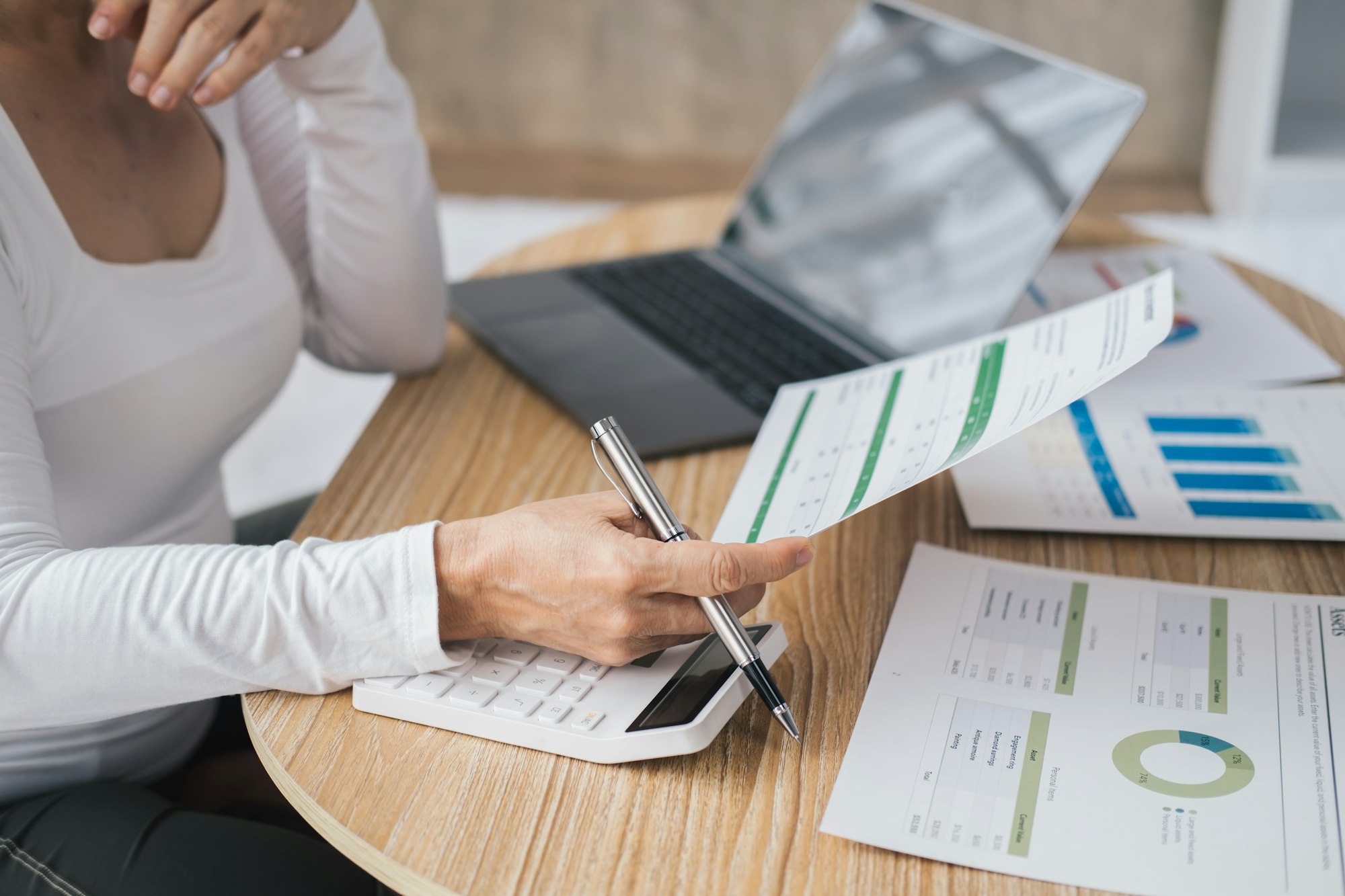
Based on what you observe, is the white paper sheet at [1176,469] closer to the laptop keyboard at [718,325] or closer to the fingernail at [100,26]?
the laptop keyboard at [718,325]

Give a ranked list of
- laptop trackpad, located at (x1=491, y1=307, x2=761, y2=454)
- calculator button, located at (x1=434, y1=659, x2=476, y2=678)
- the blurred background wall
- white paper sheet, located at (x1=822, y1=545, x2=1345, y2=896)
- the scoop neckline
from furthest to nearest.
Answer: the blurred background wall → laptop trackpad, located at (x1=491, y1=307, x2=761, y2=454) → the scoop neckline → calculator button, located at (x1=434, y1=659, x2=476, y2=678) → white paper sheet, located at (x1=822, y1=545, x2=1345, y2=896)

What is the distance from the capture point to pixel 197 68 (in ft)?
2.34

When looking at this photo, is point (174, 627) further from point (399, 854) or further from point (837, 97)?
point (837, 97)

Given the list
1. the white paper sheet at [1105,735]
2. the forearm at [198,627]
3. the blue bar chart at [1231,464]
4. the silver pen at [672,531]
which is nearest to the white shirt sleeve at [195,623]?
the forearm at [198,627]

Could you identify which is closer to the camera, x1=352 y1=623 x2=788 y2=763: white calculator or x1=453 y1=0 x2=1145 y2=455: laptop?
x1=352 y1=623 x2=788 y2=763: white calculator

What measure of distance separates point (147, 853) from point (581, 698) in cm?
30

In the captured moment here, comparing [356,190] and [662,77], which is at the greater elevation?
[662,77]

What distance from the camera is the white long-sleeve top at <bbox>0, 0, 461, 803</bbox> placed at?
1.83 ft

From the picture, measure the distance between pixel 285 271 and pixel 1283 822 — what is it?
0.77m

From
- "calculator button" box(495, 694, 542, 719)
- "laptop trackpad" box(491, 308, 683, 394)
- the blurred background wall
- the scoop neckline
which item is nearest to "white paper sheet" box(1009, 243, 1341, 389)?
"laptop trackpad" box(491, 308, 683, 394)

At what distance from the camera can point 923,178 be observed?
96cm

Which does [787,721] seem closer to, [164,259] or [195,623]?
[195,623]

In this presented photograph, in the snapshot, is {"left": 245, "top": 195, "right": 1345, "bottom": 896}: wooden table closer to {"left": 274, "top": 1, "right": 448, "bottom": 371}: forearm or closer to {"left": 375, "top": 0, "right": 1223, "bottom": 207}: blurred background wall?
{"left": 274, "top": 1, "right": 448, "bottom": 371}: forearm

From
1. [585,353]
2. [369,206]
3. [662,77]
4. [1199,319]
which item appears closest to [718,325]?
[585,353]
